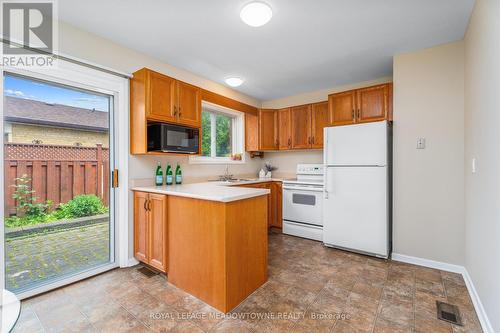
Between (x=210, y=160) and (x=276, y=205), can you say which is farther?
(x=276, y=205)

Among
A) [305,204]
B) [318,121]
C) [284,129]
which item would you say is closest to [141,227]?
[305,204]

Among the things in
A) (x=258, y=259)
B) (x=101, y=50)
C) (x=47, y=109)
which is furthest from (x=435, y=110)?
(x=47, y=109)

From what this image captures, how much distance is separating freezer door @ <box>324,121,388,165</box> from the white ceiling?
87 cm

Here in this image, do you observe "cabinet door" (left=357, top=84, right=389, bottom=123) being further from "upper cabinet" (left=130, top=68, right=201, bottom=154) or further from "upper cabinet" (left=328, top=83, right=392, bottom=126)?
"upper cabinet" (left=130, top=68, right=201, bottom=154)

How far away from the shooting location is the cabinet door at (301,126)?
4004 millimetres

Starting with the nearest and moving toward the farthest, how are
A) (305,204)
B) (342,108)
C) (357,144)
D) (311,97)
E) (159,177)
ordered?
1. (159,177)
2. (357,144)
3. (342,108)
4. (305,204)
5. (311,97)

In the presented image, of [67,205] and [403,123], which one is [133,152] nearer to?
[67,205]

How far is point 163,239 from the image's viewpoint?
7.43 feet

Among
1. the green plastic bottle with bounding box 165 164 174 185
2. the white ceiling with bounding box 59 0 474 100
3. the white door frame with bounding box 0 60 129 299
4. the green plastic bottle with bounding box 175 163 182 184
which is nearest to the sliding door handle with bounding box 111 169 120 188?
the white door frame with bounding box 0 60 129 299

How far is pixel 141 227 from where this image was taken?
8.43 ft

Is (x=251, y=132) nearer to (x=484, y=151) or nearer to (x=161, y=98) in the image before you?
(x=161, y=98)

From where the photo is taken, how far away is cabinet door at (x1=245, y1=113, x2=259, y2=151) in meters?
4.33

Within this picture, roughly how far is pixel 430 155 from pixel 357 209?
1000 millimetres

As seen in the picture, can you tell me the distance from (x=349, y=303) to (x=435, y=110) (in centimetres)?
224
